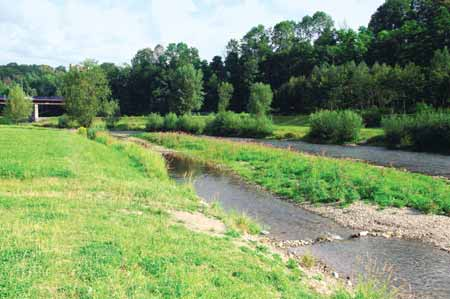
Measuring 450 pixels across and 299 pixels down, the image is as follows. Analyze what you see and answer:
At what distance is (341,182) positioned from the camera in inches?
1062

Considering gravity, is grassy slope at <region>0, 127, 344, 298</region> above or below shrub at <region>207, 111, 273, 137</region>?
below

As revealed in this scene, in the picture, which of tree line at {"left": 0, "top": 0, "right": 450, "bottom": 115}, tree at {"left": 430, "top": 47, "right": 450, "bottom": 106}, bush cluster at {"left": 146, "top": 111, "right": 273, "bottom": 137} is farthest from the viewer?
tree line at {"left": 0, "top": 0, "right": 450, "bottom": 115}

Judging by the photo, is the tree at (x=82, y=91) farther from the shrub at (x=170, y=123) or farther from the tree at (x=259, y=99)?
the tree at (x=259, y=99)

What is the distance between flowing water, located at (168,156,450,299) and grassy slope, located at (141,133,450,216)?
2.67m

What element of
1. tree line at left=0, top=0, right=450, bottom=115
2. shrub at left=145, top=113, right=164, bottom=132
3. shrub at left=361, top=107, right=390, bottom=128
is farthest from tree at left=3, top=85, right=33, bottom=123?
shrub at left=361, top=107, right=390, bottom=128

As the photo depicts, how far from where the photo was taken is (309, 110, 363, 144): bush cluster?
2522 inches

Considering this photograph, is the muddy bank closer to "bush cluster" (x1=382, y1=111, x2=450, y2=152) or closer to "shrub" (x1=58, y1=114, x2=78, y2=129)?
"bush cluster" (x1=382, y1=111, x2=450, y2=152)

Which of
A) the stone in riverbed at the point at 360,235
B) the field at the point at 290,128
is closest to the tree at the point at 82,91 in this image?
the field at the point at 290,128

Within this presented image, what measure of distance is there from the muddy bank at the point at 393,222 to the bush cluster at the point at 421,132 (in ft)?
122

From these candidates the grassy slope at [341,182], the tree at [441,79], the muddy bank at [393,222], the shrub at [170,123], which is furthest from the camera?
the shrub at [170,123]

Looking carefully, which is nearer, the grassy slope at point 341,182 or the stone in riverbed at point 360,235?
the stone in riverbed at point 360,235

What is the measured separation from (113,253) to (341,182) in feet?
62.9

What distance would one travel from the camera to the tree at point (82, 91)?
7562 cm

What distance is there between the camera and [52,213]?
1412cm
